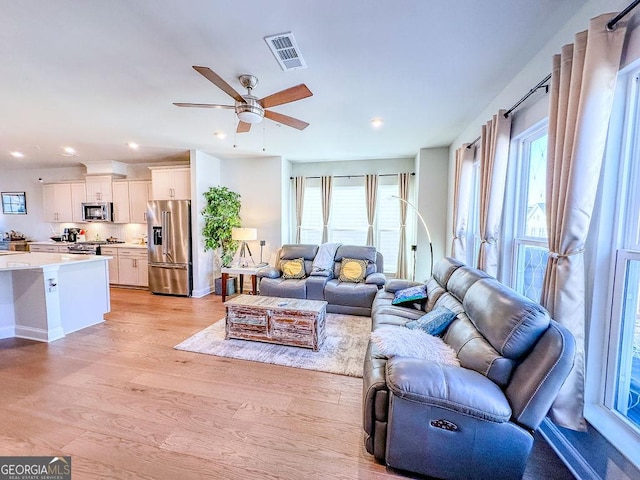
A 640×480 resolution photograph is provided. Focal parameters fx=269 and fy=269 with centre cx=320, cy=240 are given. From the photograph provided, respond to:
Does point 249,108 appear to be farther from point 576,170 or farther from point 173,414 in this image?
point 173,414

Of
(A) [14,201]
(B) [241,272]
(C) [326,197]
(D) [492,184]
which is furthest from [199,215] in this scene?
(A) [14,201]

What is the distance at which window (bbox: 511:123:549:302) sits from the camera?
7.36 feet

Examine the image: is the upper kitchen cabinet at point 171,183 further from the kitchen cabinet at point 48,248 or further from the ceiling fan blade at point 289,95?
the ceiling fan blade at point 289,95

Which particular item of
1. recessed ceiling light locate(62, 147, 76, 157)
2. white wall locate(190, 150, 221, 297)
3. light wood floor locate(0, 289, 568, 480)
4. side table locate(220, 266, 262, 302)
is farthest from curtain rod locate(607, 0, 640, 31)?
recessed ceiling light locate(62, 147, 76, 157)

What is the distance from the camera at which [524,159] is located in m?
2.49

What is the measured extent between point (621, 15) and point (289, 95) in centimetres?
192

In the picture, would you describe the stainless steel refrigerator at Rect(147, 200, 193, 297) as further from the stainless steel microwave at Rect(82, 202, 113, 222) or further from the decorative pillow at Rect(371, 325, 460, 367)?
the decorative pillow at Rect(371, 325, 460, 367)

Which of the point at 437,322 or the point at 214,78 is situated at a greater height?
the point at 214,78

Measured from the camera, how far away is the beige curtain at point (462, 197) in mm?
3451

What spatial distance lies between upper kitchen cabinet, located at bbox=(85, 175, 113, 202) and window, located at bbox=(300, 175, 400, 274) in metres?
4.16

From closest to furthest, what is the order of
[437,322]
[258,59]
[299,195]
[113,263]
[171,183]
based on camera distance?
1. [258,59]
2. [437,322]
3. [171,183]
4. [113,263]
5. [299,195]

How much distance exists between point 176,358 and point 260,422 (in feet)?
4.53

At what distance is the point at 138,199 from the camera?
5668mm

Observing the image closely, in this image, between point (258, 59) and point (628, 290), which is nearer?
point (628, 290)
